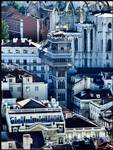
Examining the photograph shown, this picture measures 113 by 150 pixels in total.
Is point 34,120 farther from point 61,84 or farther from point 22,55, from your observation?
point 22,55

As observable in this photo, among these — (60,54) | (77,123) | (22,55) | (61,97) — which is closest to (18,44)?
(22,55)

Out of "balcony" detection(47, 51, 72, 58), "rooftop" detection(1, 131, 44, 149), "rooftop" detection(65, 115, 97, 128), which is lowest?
"rooftop" detection(65, 115, 97, 128)

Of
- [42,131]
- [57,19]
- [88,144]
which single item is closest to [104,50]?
[57,19]

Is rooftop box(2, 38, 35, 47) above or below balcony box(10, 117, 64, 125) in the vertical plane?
above

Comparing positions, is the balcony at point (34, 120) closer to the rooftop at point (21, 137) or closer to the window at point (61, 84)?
the rooftop at point (21, 137)

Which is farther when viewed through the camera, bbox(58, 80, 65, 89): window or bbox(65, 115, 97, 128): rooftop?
bbox(58, 80, 65, 89): window

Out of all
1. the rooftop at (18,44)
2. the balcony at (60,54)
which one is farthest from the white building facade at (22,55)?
the balcony at (60,54)

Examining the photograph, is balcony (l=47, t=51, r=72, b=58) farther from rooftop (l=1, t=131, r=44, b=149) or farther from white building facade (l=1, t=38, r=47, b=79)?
rooftop (l=1, t=131, r=44, b=149)

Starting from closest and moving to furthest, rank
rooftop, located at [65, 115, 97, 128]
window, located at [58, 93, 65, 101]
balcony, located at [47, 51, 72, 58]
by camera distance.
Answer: rooftop, located at [65, 115, 97, 128] < window, located at [58, 93, 65, 101] < balcony, located at [47, 51, 72, 58]

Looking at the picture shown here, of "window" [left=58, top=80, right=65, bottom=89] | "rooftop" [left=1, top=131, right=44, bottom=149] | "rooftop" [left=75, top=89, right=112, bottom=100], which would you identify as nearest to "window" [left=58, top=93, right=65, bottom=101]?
"window" [left=58, top=80, right=65, bottom=89]

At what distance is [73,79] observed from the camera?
7746mm

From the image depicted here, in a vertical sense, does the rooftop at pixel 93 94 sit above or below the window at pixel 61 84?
below

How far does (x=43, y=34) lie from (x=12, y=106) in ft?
16.6

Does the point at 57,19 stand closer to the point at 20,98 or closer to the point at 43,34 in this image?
the point at 43,34
